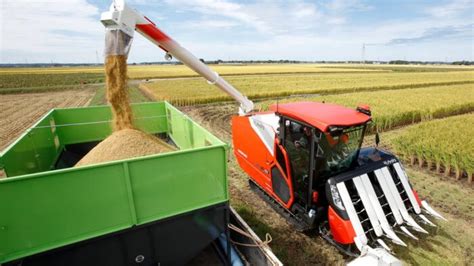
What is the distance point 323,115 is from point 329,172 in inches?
34.8

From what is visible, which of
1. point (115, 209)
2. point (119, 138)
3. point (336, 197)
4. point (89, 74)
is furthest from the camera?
point (89, 74)

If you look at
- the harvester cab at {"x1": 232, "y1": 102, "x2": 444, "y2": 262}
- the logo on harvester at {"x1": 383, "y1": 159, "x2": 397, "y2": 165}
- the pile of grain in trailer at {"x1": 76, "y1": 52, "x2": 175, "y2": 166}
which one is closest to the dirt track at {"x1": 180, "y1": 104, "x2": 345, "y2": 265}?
the harvester cab at {"x1": 232, "y1": 102, "x2": 444, "y2": 262}

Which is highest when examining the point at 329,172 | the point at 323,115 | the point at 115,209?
the point at 323,115

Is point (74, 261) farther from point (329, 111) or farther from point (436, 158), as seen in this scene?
point (436, 158)

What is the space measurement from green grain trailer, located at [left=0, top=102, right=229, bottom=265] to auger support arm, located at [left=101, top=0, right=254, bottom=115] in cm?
129

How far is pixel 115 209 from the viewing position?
2455mm

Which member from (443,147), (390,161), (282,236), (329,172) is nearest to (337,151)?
(329,172)

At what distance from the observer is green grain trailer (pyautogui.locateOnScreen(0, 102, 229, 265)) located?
214 centimetres

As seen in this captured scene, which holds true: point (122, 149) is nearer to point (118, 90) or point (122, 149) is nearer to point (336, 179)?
point (118, 90)

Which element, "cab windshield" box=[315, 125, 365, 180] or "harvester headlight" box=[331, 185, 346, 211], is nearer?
"harvester headlight" box=[331, 185, 346, 211]

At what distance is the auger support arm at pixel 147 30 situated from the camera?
2725 millimetres

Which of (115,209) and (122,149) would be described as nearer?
(115,209)

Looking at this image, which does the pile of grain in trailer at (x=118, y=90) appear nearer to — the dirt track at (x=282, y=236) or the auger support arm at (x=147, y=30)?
the auger support arm at (x=147, y=30)

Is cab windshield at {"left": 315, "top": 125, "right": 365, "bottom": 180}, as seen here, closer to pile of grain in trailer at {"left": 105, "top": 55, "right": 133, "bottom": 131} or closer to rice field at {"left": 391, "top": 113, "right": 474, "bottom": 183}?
pile of grain in trailer at {"left": 105, "top": 55, "right": 133, "bottom": 131}
